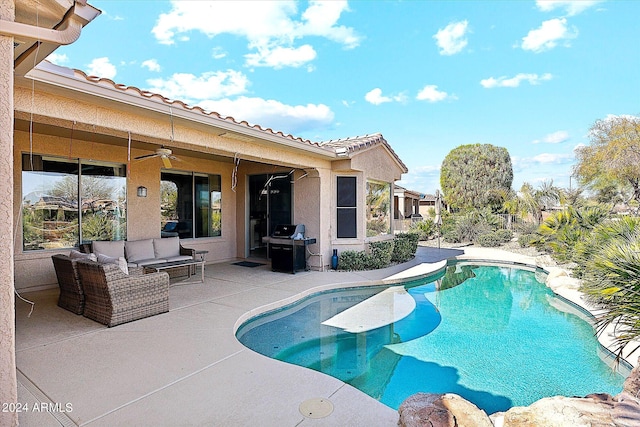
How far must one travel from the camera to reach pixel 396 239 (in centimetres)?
1319

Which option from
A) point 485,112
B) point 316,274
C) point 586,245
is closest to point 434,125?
point 485,112

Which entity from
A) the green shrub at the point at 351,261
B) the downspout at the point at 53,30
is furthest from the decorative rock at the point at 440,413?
the green shrub at the point at 351,261

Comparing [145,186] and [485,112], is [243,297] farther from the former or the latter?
[485,112]

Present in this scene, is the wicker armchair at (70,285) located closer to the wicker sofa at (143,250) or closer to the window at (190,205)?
the wicker sofa at (143,250)

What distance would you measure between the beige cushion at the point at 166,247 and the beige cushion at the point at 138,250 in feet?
0.58

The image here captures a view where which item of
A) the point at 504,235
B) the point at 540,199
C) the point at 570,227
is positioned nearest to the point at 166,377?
the point at 570,227

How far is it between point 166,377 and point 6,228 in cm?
231

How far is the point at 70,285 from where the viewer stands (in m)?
6.06

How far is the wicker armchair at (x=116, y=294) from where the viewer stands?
17.6 feet

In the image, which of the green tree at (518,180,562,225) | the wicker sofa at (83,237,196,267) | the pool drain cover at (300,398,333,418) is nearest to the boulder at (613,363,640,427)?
the pool drain cover at (300,398,333,418)

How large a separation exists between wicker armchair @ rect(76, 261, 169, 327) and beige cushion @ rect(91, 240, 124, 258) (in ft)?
7.66

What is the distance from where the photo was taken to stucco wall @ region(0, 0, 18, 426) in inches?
99.8

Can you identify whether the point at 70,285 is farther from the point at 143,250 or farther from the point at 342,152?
the point at 342,152

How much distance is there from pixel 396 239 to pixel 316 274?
467 cm
